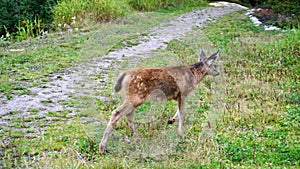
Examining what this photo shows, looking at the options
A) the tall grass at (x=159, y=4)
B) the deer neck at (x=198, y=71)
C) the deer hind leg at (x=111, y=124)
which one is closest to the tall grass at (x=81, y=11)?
the tall grass at (x=159, y=4)

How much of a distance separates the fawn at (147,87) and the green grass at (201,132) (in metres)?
0.25

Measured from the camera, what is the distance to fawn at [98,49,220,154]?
519 centimetres

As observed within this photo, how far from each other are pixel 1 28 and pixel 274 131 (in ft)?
37.5

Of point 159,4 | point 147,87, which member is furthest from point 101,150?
point 159,4

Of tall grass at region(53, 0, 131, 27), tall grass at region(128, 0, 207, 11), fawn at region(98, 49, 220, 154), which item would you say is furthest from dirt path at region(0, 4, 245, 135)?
tall grass at region(128, 0, 207, 11)

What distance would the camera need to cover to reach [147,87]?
5.28 m

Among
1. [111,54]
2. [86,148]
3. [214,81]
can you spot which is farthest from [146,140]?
[111,54]

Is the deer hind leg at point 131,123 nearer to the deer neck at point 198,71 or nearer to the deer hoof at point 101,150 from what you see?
the deer hoof at point 101,150

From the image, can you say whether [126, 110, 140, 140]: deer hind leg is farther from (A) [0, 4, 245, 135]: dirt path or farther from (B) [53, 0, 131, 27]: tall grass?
(B) [53, 0, 131, 27]: tall grass

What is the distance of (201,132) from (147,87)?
1.16 metres

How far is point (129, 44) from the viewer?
11570 mm

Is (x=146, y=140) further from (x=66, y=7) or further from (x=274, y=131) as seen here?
(x=66, y=7)

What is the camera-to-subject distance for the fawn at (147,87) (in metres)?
5.19

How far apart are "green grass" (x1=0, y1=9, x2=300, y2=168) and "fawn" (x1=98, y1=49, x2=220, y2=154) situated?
254 millimetres
